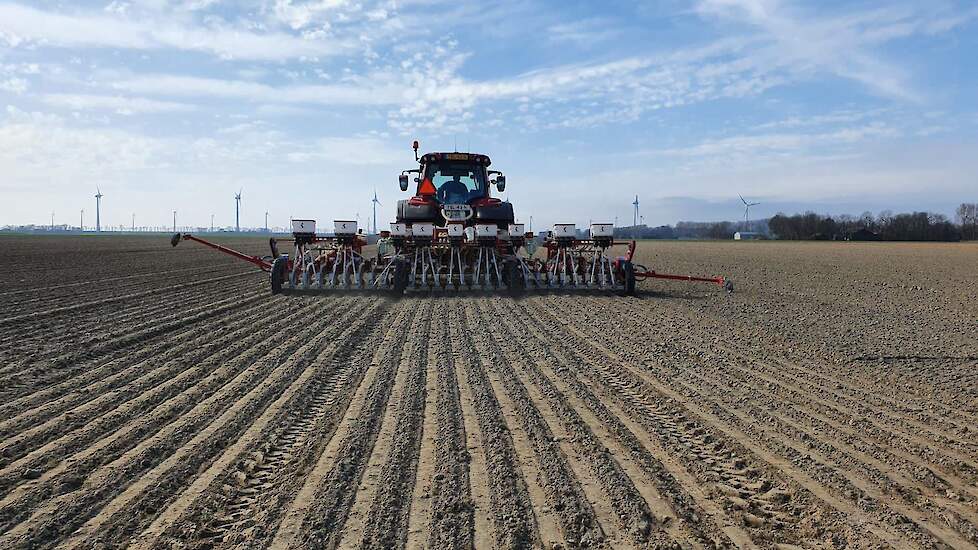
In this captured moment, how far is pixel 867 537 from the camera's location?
3430 millimetres

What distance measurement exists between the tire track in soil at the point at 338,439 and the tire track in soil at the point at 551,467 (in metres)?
1.08

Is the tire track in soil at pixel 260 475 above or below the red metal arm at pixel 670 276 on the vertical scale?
below

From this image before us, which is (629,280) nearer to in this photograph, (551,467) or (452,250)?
(452,250)

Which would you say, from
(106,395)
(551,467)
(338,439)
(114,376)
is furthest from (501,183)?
(551,467)

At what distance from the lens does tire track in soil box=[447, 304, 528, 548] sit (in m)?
3.41

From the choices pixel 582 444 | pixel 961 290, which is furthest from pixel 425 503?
pixel 961 290

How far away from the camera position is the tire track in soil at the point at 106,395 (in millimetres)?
4785

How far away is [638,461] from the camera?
14.6 ft

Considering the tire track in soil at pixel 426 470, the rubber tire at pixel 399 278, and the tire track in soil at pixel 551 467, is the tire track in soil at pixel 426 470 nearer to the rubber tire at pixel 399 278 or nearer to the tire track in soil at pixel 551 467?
the tire track in soil at pixel 551 467

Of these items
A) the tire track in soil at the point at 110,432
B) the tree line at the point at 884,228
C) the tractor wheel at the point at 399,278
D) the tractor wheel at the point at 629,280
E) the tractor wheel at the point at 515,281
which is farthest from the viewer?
the tree line at the point at 884,228

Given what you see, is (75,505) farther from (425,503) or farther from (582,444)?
(582,444)

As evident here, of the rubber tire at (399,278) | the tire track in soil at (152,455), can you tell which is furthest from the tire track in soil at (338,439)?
the rubber tire at (399,278)

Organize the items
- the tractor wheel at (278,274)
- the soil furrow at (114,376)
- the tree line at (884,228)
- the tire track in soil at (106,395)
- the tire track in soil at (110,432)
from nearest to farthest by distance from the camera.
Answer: the tire track in soil at (110,432) < the tire track in soil at (106,395) < the soil furrow at (114,376) < the tractor wheel at (278,274) < the tree line at (884,228)

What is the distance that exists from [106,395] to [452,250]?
9150 mm
